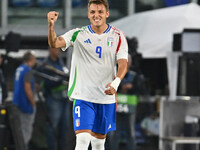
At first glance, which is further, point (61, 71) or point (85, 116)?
point (61, 71)

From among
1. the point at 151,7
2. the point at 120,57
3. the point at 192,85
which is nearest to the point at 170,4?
the point at 151,7

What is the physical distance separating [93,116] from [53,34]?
39.8 inches

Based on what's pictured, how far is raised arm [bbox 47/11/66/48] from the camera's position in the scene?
25.0ft

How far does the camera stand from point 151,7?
16469mm

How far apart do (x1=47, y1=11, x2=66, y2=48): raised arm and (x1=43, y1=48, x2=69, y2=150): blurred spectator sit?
5.49 meters

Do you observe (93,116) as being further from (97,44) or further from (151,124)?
(151,124)

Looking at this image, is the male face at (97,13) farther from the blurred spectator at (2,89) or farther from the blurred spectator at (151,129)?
the blurred spectator at (151,129)

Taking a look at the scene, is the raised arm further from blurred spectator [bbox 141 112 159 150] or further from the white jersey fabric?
blurred spectator [bbox 141 112 159 150]

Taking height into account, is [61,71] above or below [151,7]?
below

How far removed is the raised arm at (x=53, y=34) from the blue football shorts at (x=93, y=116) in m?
0.67

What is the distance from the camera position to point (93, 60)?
319 inches

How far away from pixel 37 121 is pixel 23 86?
28.4 inches

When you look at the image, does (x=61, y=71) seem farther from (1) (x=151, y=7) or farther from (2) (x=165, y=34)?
(1) (x=151, y=7)

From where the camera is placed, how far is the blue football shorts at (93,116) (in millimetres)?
8133
